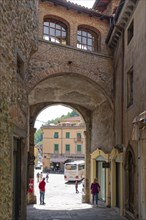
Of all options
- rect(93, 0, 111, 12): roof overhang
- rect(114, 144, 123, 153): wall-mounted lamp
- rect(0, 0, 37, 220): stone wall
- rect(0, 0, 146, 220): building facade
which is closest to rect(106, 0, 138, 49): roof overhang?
rect(0, 0, 146, 220): building facade

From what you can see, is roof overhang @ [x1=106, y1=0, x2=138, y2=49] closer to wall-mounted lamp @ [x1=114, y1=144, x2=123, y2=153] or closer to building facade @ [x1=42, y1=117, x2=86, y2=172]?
wall-mounted lamp @ [x1=114, y1=144, x2=123, y2=153]

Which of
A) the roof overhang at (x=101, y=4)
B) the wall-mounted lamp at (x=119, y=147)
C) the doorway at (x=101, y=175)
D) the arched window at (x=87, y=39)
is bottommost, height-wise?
the doorway at (x=101, y=175)

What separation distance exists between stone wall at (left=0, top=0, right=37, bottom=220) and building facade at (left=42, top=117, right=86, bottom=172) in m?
54.4

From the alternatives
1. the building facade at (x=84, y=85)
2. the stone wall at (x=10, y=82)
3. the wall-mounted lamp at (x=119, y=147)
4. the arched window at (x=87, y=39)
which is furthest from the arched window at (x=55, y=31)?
the stone wall at (x=10, y=82)

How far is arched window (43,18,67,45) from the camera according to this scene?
696 inches

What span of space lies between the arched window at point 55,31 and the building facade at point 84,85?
0.16 ft

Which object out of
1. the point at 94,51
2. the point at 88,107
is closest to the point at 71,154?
the point at 88,107

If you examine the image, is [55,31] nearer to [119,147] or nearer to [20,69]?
[119,147]

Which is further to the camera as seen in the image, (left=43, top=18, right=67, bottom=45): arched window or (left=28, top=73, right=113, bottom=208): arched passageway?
(left=28, top=73, right=113, bottom=208): arched passageway

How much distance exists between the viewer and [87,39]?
19.0 m

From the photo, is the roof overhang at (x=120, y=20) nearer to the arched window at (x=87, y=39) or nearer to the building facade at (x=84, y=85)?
the building facade at (x=84, y=85)

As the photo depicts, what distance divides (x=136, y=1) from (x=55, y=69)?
5.19m

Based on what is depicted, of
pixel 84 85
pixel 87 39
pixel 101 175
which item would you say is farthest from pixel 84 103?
pixel 87 39

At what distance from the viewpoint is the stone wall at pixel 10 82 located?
8.16 m
